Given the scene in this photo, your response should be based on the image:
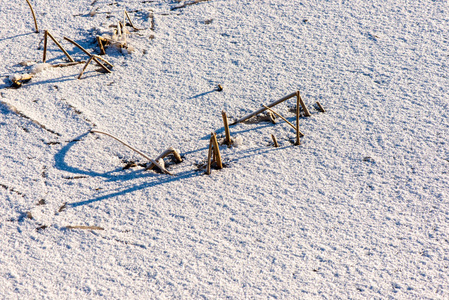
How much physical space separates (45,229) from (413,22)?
228 cm

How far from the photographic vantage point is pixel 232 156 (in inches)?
60.9

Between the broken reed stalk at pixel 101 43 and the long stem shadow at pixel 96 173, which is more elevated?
the broken reed stalk at pixel 101 43

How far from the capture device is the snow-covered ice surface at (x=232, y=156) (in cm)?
116

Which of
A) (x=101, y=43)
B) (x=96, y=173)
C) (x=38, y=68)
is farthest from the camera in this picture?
(x=101, y=43)

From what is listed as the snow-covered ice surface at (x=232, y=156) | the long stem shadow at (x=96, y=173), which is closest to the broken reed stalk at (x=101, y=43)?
the snow-covered ice surface at (x=232, y=156)

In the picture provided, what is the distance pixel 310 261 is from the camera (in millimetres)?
1179

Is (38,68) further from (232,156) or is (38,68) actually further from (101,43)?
(232,156)

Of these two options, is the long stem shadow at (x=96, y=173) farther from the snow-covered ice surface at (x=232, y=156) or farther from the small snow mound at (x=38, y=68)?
the small snow mound at (x=38, y=68)

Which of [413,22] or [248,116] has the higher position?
[413,22]

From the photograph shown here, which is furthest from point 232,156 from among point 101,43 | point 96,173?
point 101,43

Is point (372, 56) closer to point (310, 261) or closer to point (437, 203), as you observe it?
point (437, 203)

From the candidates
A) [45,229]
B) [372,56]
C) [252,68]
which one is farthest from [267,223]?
[372,56]

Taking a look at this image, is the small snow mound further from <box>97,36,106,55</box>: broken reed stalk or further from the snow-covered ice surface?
<box>97,36,106,55</box>: broken reed stalk

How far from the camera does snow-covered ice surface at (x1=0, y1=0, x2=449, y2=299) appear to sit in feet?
3.81
